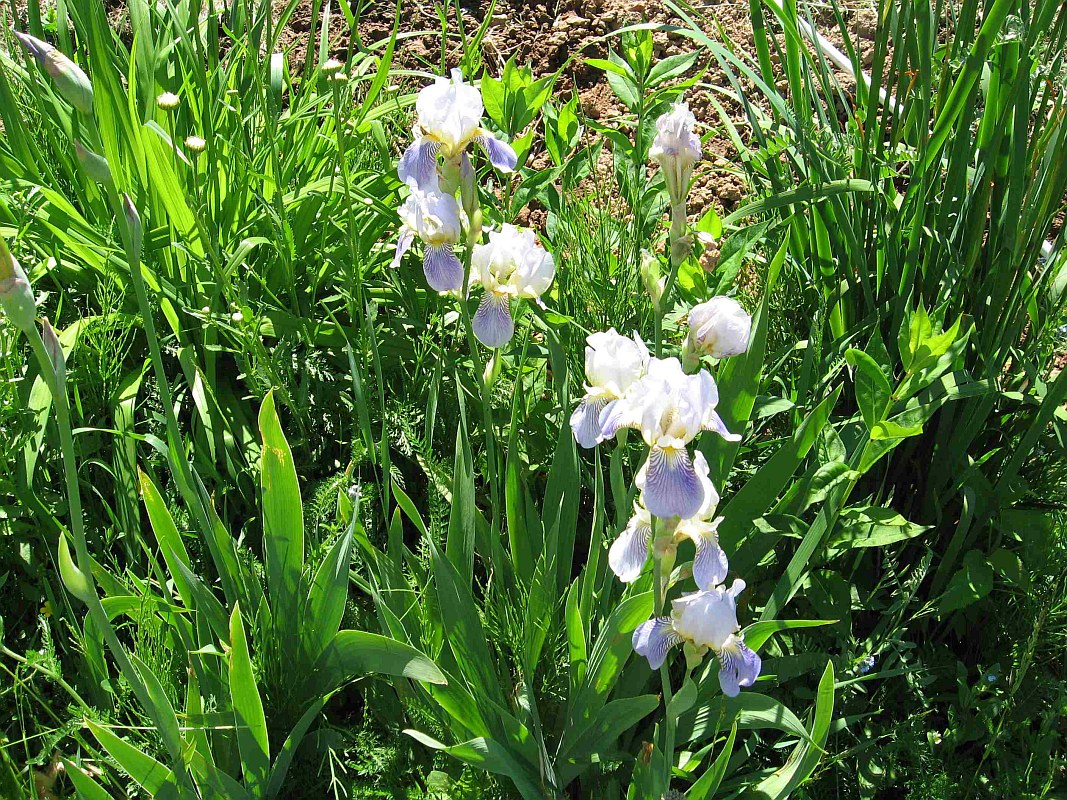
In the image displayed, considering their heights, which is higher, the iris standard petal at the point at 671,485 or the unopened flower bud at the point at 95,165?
the unopened flower bud at the point at 95,165

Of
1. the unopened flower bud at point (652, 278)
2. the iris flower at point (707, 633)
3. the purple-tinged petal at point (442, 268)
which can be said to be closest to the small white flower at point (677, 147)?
the unopened flower bud at point (652, 278)

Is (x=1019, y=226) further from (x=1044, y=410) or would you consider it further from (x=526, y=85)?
(x=526, y=85)

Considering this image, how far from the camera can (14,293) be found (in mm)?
910

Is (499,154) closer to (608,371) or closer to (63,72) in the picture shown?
(608,371)

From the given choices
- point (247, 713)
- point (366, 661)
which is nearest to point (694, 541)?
point (366, 661)

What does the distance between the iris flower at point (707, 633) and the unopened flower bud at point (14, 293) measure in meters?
0.76

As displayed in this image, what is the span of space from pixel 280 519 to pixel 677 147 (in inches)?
34.1

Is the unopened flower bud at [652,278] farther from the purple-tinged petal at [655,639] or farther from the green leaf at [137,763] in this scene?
the green leaf at [137,763]

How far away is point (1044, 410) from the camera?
5.33 ft

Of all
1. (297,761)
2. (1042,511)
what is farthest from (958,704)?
(297,761)

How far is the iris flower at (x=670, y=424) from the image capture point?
1.01 m

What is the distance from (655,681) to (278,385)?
A: 0.93 m

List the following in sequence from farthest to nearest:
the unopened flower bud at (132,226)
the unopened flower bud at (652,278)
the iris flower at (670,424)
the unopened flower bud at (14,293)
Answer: the unopened flower bud at (652,278) < the unopened flower bud at (132,226) < the iris flower at (670,424) < the unopened flower bud at (14,293)

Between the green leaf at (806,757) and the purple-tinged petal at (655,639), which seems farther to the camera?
the green leaf at (806,757)
